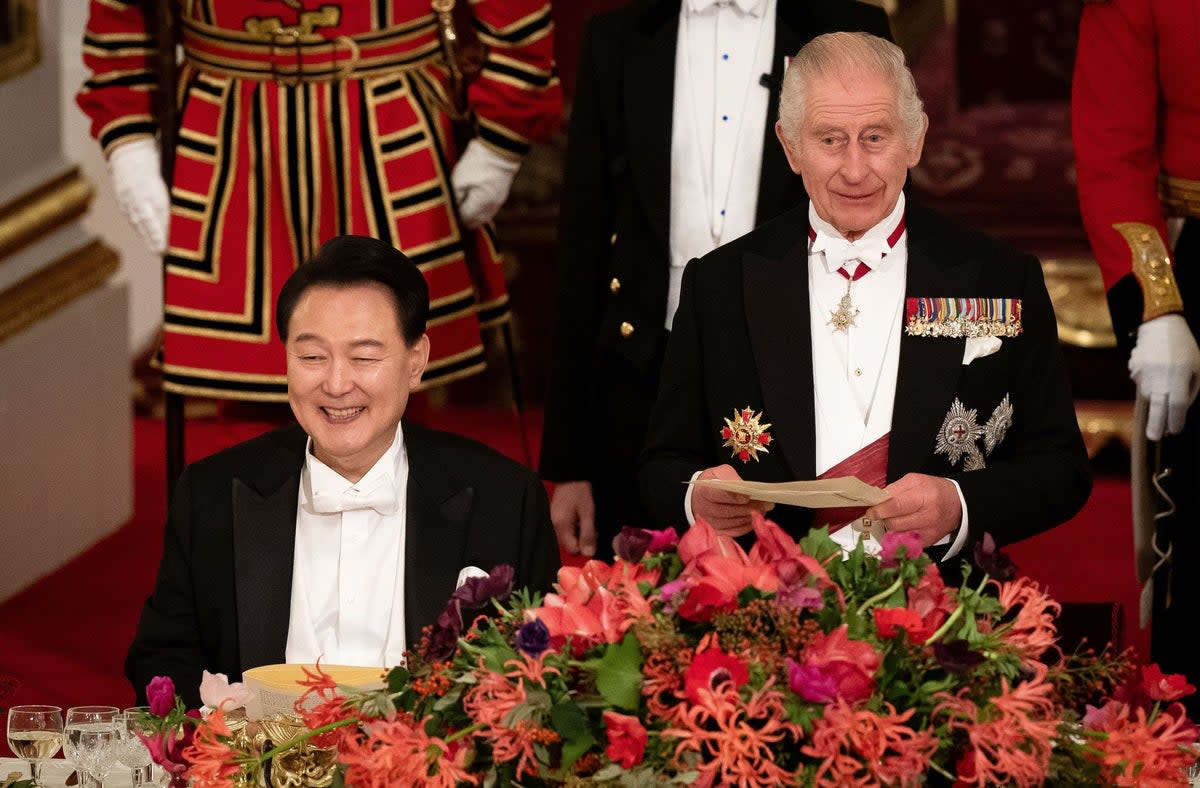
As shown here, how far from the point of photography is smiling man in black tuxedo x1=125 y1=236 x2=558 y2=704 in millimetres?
2406

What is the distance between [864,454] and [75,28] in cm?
401

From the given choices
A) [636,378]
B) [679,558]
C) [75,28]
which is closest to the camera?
[679,558]

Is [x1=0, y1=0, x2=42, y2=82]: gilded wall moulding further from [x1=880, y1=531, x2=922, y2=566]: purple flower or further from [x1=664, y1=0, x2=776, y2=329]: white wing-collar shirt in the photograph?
[x1=880, y1=531, x2=922, y2=566]: purple flower

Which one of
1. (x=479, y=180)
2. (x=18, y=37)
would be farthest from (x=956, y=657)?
(x=18, y=37)

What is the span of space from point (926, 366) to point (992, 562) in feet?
2.37

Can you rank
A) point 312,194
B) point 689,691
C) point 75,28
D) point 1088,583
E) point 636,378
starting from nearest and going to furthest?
point 689,691, point 636,378, point 312,194, point 1088,583, point 75,28

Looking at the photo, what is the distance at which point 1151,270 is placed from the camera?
3020mm

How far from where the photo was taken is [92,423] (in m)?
4.72

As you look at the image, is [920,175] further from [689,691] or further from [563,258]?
[689,691]

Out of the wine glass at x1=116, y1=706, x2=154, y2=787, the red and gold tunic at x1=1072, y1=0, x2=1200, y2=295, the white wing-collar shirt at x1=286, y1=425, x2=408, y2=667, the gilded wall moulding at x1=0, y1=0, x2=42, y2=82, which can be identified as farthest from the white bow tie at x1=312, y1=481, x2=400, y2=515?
the gilded wall moulding at x1=0, y1=0, x2=42, y2=82

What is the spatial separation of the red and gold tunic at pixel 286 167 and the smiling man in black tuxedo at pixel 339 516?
1071 millimetres

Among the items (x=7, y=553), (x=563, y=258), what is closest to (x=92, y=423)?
(x=7, y=553)

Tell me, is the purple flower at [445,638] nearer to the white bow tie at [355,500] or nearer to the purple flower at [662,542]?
the purple flower at [662,542]

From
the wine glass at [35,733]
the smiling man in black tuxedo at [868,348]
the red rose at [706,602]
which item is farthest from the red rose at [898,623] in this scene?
the wine glass at [35,733]
